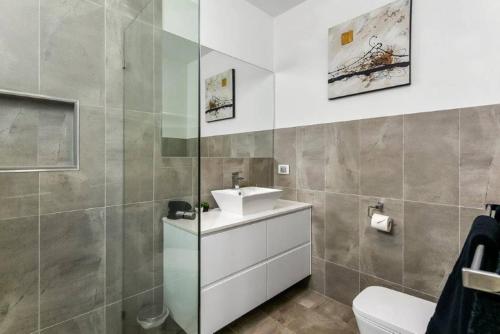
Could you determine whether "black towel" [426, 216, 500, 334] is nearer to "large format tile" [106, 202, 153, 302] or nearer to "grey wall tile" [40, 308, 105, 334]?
"large format tile" [106, 202, 153, 302]

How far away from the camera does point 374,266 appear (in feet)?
5.92

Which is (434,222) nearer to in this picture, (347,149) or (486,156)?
(486,156)

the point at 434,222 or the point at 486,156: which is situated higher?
the point at 486,156

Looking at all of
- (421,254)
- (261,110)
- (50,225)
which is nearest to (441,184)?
(421,254)

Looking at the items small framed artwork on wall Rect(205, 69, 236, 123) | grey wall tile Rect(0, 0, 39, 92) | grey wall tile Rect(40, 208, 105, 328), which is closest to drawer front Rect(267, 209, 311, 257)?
small framed artwork on wall Rect(205, 69, 236, 123)

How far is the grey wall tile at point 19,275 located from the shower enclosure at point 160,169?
16.1 inches

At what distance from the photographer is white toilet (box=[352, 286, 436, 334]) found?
117cm

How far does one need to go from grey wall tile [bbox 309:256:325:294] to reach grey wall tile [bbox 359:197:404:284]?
36 cm

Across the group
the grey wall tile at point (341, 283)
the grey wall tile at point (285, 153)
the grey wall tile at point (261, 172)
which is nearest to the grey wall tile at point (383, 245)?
the grey wall tile at point (341, 283)

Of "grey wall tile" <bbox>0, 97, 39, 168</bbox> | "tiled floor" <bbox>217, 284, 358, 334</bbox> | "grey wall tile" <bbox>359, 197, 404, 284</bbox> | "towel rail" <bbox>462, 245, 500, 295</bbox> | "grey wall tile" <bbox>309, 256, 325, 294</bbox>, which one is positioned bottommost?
"tiled floor" <bbox>217, 284, 358, 334</bbox>

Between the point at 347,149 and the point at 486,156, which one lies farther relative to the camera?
the point at 347,149

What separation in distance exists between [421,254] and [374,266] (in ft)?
1.10

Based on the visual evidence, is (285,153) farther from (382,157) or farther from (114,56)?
(114,56)

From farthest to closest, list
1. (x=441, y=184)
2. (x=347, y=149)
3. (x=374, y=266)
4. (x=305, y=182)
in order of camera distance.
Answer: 1. (x=305, y=182)
2. (x=347, y=149)
3. (x=374, y=266)
4. (x=441, y=184)
